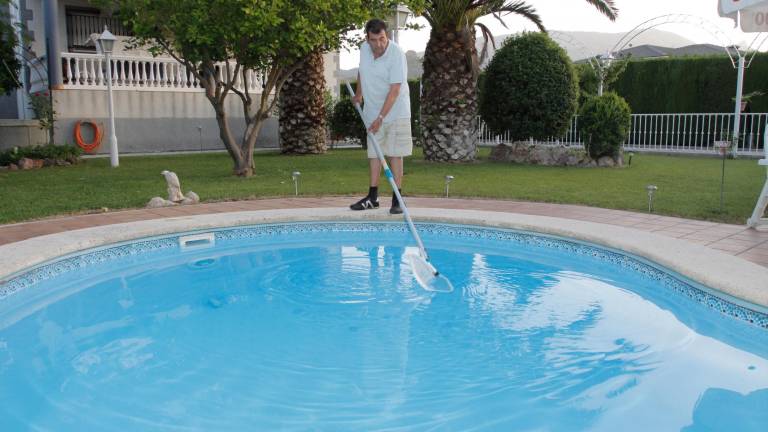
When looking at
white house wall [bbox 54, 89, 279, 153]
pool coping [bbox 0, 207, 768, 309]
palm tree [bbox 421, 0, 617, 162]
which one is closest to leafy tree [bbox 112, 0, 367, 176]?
pool coping [bbox 0, 207, 768, 309]

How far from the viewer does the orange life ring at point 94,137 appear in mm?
Answer: 15461

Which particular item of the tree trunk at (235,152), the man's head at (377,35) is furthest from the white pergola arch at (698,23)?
the man's head at (377,35)

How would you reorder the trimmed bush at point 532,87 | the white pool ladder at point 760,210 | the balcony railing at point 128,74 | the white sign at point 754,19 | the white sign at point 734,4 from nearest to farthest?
the white sign at point 734,4, the white pool ladder at point 760,210, the white sign at point 754,19, the trimmed bush at point 532,87, the balcony railing at point 128,74

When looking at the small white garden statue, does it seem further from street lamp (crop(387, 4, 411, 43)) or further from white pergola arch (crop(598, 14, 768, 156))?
white pergola arch (crop(598, 14, 768, 156))

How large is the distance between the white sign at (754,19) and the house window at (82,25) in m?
16.9

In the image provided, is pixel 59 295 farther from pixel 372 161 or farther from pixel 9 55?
pixel 9 55

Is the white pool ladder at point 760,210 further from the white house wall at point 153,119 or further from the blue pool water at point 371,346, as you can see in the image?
the white house wall at point 153,119

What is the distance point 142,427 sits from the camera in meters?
2.51

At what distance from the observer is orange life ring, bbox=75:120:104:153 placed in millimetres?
15461

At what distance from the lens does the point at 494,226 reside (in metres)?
5.86

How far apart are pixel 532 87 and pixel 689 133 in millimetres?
5894

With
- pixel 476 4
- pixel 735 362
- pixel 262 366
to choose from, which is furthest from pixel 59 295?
pixel 476 4

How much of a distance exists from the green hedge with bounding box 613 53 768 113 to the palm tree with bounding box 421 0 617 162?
553 cm

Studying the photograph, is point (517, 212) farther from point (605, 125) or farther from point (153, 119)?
point (153, 119)
